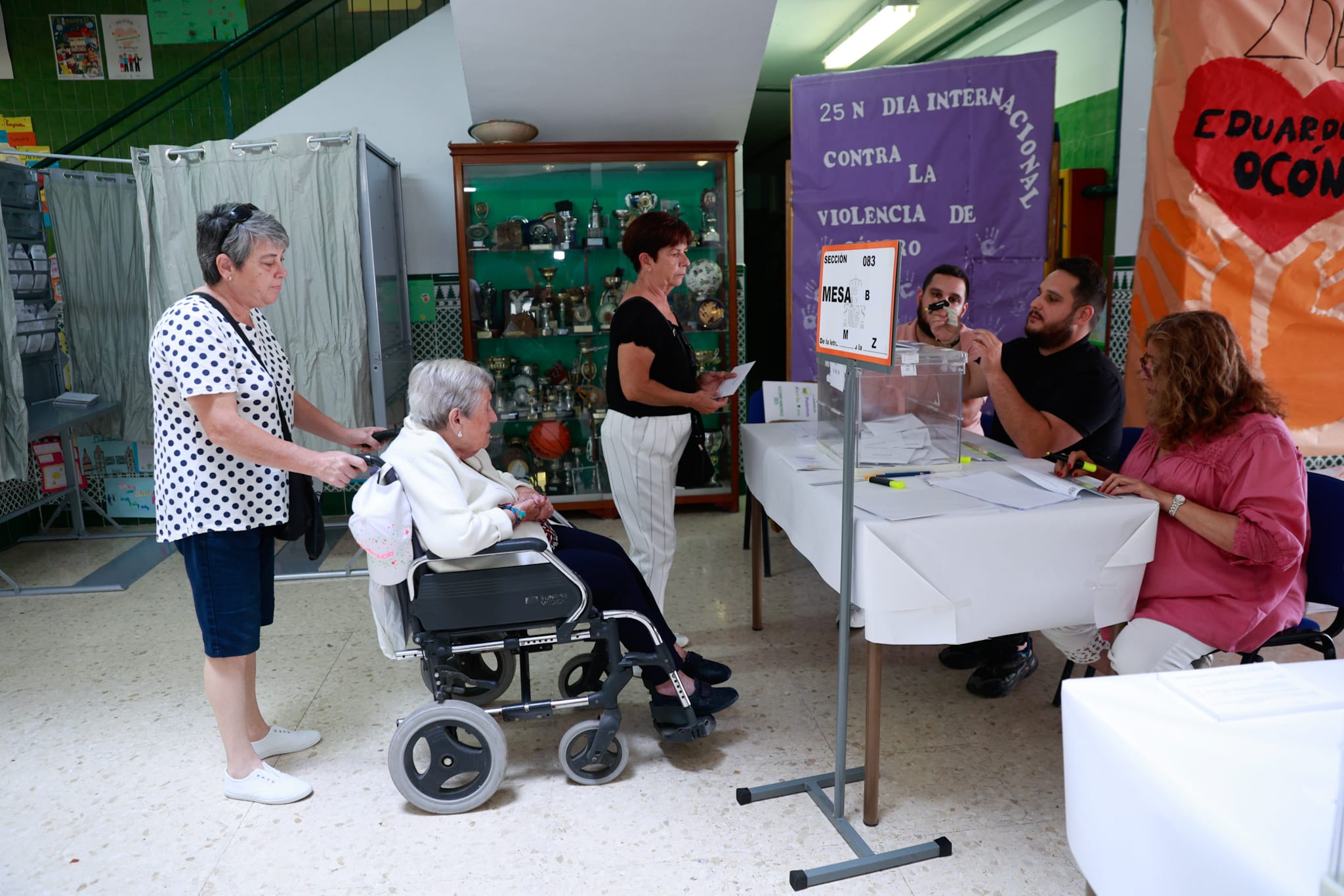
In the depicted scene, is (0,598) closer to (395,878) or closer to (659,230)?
(395,878)

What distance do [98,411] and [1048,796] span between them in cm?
454

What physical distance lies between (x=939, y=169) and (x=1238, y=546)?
2.57 metres

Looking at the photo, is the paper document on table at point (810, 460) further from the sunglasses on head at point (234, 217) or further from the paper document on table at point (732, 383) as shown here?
the sunglasses on head at point (234, 217)

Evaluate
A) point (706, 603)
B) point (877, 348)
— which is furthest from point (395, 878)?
point (706, 603)

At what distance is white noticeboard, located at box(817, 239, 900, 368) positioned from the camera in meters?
1.92

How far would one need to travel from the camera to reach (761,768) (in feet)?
8.30

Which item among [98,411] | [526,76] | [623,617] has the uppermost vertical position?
[526,76]

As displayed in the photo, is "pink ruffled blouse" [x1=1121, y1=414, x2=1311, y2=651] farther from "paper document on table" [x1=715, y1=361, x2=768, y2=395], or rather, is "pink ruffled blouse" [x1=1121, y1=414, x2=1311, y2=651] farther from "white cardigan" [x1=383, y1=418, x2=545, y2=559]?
"white cardigan" [x1=383, y1=418, x2=545, y2=559]

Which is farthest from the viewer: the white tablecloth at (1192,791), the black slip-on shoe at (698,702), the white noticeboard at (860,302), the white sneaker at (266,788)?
the black slip-on shoe at (698,702)

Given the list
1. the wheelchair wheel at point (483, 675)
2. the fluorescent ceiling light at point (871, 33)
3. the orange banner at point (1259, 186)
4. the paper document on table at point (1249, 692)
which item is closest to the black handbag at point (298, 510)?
the wheelchair wheel at point (483, 675)

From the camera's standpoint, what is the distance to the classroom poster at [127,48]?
569cm

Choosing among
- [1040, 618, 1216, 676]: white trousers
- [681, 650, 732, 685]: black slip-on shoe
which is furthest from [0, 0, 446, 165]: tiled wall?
[1040, 618, 1216, 676]: white trousers

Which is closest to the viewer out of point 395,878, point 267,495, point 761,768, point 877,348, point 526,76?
point 877,348

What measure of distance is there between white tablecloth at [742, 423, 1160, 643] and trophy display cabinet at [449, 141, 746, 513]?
303 cm
